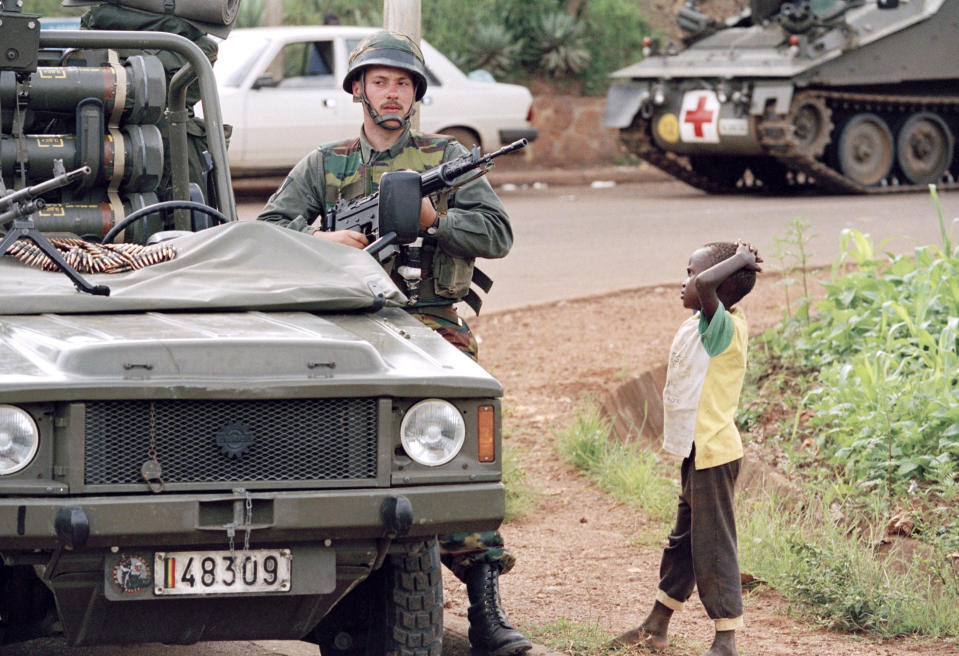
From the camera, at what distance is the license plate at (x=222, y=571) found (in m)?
3.59

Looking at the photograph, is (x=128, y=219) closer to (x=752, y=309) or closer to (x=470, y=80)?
(x=752, y=309)

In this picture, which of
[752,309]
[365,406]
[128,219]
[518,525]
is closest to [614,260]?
[752,309]

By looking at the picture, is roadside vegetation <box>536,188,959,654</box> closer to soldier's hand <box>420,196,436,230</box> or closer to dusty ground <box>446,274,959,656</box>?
dusty ground <box>446,274,959,656</box>

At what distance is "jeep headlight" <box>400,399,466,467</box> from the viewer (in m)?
3.74

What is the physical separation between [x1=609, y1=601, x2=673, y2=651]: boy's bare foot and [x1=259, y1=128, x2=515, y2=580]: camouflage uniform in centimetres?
60

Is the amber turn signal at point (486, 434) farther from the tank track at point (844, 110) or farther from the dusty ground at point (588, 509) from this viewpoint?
the tank track at point (844, 110)

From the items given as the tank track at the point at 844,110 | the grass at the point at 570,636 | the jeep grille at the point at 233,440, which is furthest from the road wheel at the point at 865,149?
the jeep grille at the point at 233,440

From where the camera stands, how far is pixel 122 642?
3.75 meters

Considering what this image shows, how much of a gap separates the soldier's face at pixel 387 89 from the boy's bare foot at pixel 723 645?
1939mm

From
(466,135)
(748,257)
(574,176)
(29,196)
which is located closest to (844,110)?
(574,176)

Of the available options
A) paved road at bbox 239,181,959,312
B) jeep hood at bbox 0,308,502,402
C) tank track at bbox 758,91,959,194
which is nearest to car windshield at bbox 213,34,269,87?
paved road at bbox 239,181,959,312

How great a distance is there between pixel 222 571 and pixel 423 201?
1.62 m

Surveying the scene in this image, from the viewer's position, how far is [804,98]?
17047 millimetres

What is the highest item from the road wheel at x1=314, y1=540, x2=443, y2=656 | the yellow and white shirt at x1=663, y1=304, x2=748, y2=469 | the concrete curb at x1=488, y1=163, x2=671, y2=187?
the yellow and white shirt at x1=663, y1=304, x2=748, y2=469
